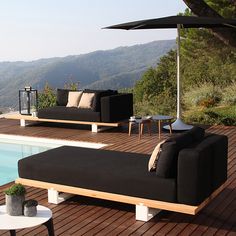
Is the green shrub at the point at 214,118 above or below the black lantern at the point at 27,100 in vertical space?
below

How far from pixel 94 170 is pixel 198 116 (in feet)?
20.6

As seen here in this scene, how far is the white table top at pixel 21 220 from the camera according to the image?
11.4ft

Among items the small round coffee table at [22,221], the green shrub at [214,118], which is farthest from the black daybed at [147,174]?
the green shrub at [214,118]

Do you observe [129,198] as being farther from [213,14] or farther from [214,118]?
[213,14]

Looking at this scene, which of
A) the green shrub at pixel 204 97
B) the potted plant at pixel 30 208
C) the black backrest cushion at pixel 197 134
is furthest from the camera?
the green shrub at pixel 204 97

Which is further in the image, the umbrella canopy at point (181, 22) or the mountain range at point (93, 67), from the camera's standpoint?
the mountain range at point (93, 67)

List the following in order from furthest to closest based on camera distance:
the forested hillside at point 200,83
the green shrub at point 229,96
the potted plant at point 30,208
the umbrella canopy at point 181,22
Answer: the green shrub at point 229,96 < the forested hillside at point 200,83 < the umbrella canopy at point 181,22 < the potted plant at point 30,208

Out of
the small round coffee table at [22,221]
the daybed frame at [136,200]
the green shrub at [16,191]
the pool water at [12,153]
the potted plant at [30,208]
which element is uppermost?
the green shrub at [16,191]

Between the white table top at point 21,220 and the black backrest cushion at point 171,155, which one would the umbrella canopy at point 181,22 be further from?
the white table top at point 21,220

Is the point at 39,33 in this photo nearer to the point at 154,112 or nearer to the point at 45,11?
the point at 45,11

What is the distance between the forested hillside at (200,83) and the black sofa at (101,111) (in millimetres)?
1960

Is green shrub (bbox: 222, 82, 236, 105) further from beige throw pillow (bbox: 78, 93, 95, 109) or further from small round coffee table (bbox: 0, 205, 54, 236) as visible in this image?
small round coffee table (bbox: 0, 205, 54, 236)

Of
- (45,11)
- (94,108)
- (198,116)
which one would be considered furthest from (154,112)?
(45,11)

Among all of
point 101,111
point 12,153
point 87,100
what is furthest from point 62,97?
point 12,153
